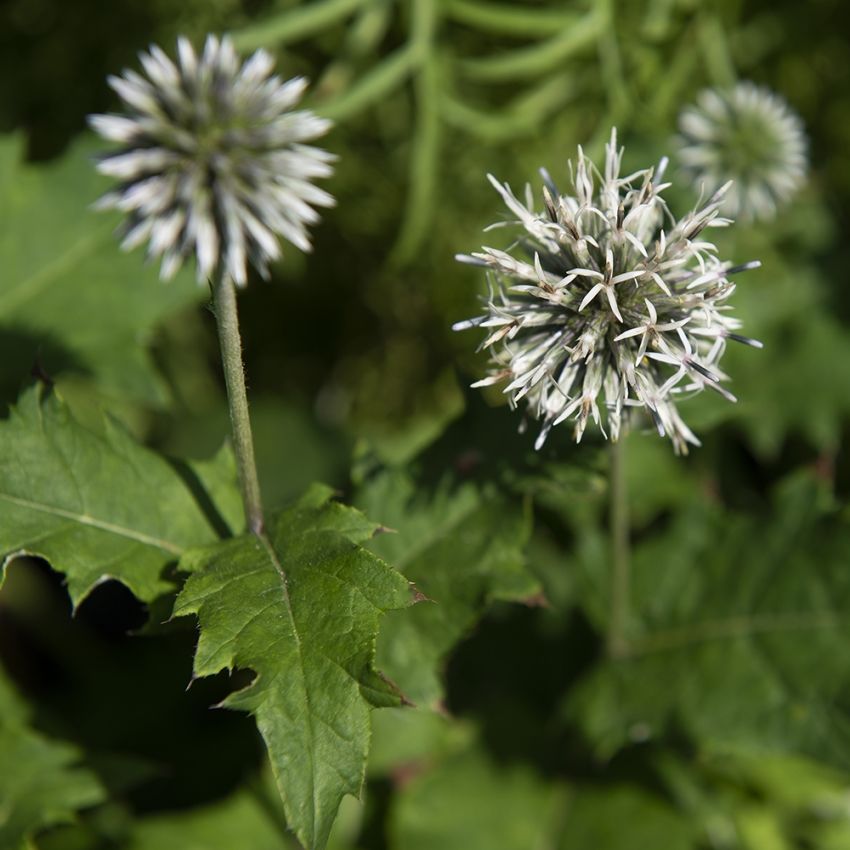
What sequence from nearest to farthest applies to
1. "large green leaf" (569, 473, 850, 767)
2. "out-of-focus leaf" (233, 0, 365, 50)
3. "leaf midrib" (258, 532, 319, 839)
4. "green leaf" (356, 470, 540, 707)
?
"leaf midrib" (258, 532, 319, 839) < "green leaf" (356, 470, 540, 707) < "large green leaf" (569, 473, 850, 767) < "out-of-focus leaf" (233, 0, 365, 50)

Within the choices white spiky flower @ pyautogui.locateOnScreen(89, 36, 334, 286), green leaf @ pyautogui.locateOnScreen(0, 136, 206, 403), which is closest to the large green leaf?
green leaf @ pyautogui.locateOnScreen(0, 136, 206, 403)

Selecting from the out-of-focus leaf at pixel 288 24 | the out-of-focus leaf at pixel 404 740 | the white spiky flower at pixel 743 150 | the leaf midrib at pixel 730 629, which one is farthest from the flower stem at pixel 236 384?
the white spiky flower at pixel 743 150

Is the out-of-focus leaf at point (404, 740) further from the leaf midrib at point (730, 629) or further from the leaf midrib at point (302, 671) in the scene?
the leaf midrib at point (302, 671)

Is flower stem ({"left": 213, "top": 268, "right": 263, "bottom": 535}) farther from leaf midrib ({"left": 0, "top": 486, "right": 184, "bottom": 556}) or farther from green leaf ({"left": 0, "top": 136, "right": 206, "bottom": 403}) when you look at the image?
green leaf ({"left": 0, "top": 136, "right": 206, "bottom": 403})

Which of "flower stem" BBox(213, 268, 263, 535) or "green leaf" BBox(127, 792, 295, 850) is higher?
"flower stem" BBox(213, 268, 263, 535)

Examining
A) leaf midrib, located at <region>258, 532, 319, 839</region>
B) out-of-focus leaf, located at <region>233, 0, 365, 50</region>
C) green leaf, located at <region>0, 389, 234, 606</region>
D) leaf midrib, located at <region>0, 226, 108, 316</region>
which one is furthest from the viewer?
out-of-focus leaf, located at <region>233, 0, 365, 50</region>

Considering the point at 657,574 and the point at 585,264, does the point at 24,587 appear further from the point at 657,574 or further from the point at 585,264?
the point at 585,264

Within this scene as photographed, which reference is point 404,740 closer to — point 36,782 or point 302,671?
point 36,782
